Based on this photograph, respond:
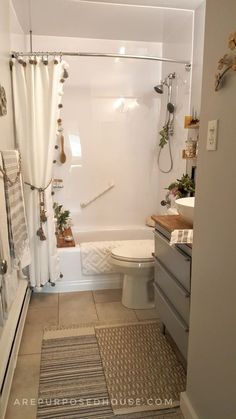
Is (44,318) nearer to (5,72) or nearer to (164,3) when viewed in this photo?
(5,72)

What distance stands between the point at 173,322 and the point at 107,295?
1.04 metres

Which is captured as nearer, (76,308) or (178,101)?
(76,308)

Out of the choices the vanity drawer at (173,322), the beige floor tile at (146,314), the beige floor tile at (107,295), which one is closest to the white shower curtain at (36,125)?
the beige floor tile at (107,295)

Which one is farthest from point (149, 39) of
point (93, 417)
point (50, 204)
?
point (93, 417)

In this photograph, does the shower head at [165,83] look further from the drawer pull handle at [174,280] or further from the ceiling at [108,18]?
the drawer pull handle at [174,280]

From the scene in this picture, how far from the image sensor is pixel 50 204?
8.02 feet

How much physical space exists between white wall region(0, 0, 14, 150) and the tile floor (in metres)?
1.30

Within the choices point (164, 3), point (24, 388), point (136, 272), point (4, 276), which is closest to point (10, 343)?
point (24, 388)

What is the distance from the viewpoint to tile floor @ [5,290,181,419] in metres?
1.56

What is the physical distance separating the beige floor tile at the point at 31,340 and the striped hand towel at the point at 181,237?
1158 mm

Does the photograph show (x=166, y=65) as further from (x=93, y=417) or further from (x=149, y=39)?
(x=93, y=417)

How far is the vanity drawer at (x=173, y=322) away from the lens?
5.27ft

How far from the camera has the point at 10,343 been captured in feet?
5.52

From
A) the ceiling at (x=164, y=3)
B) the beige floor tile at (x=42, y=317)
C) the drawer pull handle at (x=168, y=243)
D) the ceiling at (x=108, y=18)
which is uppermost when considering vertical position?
the ceiling at (x=108, y=18)
